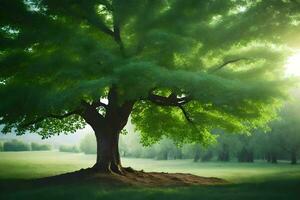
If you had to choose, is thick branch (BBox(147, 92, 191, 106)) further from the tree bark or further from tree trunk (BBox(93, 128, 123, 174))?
tree trunk (BBox(93, 128, 123, 174))

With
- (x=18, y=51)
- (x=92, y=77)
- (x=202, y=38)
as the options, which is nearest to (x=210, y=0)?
(x=202, y=38)

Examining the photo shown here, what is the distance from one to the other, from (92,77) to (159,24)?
14.9ft

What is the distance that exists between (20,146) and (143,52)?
64.5 m

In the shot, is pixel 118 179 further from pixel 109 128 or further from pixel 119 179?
pixel 109 128

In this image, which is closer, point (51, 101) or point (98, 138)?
point (51, 101)

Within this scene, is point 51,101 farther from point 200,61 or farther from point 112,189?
point 200,61

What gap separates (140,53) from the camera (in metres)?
21.5

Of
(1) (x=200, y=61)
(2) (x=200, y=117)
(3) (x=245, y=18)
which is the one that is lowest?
(2) (x=200, y=117)

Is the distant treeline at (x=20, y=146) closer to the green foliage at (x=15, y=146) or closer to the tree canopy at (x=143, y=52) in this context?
the green foliage at (x=15, y=146)

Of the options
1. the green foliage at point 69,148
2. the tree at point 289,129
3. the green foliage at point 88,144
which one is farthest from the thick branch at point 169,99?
the green foliage at point 69,148

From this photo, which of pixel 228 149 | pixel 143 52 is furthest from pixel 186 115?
pixel 228 149

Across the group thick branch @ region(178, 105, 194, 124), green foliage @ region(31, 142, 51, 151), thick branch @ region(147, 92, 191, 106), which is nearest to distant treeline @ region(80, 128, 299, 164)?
green foliage @ region(31, 142, 51, 151)

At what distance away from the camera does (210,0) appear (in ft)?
69.3

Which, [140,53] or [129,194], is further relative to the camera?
[140,53]
